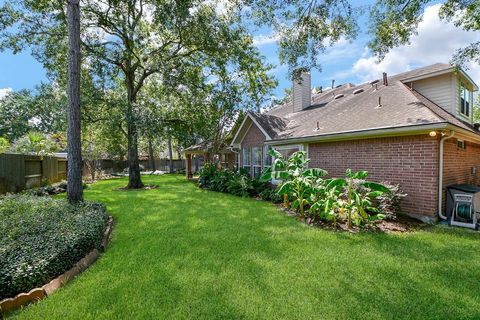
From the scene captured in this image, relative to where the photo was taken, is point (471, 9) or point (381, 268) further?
point (471, 9)

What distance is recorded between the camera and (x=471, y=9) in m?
7.62

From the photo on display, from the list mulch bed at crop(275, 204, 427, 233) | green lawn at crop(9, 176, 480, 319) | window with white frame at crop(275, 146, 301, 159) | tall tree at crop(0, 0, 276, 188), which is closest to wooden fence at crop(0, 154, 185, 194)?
tall tree at crop(0, 0, 276, 188)

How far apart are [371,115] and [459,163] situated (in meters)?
3.32

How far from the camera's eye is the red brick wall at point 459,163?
7.61 metres

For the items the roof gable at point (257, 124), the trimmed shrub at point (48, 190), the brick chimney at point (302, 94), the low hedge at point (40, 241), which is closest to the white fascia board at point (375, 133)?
the roof gable at point (257, 124)

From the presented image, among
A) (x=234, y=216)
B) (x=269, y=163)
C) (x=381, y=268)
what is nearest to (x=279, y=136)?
(x=269, y=163)

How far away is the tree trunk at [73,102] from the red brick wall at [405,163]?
915 cm

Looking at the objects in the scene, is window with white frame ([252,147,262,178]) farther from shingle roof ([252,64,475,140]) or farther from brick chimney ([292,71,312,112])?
brick chimney ([292,71,312,112])

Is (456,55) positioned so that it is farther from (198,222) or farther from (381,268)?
(198,222)

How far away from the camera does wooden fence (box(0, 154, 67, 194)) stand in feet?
34.4

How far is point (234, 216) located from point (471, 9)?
32.6 ft

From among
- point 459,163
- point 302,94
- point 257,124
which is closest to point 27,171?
point 257,124

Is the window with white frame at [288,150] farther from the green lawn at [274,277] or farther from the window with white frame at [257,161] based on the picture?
the green lawn at [274,277]

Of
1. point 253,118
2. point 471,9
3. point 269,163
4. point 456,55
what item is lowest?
point 269,163
